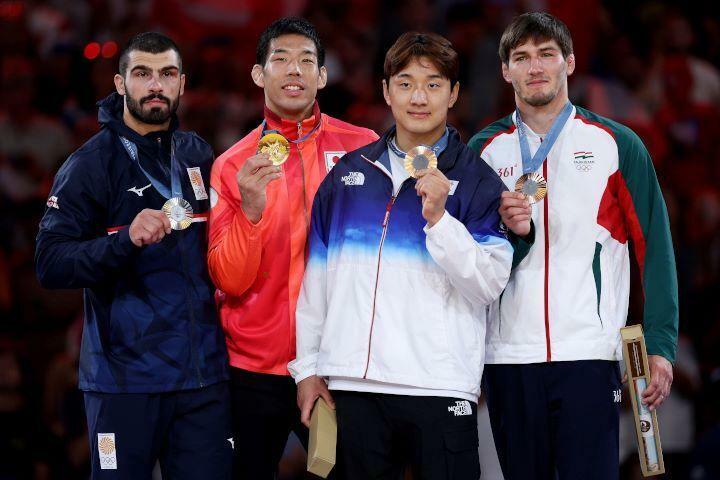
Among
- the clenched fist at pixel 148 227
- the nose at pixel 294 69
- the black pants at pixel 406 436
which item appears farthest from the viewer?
the nose at pixel 294 69

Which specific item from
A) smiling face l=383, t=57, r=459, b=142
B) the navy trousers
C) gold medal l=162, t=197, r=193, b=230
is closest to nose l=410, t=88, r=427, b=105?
smiling face l=383, t=57, r=459, b=142

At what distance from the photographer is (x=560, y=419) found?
391 cm

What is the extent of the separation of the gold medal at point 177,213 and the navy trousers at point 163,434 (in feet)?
2.01

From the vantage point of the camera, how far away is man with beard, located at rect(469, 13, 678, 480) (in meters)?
3.90

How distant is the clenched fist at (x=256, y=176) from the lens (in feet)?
12.4

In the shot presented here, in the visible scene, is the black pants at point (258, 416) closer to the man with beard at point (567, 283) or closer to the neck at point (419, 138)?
the man with beard at point (567, 283)

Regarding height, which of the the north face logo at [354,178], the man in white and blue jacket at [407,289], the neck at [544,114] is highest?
the neck at [544,114]

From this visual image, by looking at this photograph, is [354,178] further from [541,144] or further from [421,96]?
[541,144]

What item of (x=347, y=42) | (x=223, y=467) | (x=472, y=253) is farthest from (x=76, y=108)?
(x=472, y=253)

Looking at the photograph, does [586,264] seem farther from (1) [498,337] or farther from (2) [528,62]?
(2) [528,62]

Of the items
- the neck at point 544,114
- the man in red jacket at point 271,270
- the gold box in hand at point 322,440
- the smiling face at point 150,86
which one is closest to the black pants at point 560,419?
the gold box in hand at point 322,440

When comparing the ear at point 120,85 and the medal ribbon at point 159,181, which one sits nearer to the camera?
the medal ribbon at point 159,181

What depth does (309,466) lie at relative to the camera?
3621 millimetres

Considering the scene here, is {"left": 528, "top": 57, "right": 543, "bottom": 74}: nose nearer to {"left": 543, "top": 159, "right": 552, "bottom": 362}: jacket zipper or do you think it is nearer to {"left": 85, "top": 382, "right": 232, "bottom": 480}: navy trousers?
{"left": 543, "top": 159, "right": 552, "bottom": 362}: jacket zipper
